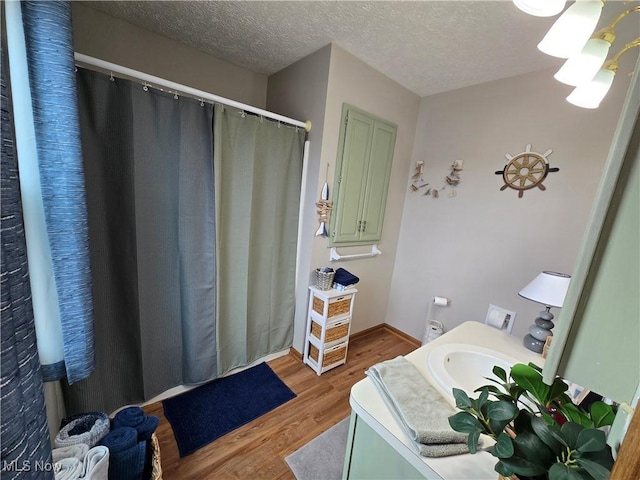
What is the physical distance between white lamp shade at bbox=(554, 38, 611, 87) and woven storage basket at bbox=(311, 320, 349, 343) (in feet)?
5.96

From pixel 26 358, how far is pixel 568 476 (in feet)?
3.67

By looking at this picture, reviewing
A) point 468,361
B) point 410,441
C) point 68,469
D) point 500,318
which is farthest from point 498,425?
point 500,318

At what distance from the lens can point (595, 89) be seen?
2.63ft

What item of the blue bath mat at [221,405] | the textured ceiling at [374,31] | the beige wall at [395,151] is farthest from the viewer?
the beige wall at [395,151]

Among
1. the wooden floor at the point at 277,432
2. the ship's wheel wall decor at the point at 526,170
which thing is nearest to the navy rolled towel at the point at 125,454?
the wooden floor at the point at 277,432

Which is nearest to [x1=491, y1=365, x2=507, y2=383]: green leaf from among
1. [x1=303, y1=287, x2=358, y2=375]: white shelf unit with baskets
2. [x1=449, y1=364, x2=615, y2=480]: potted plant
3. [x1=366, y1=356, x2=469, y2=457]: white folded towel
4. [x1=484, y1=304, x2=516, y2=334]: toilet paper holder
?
[x1=449, y1=364, x2=615, y2=480]: potted plant

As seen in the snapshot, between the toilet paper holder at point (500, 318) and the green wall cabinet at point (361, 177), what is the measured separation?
3.57ft

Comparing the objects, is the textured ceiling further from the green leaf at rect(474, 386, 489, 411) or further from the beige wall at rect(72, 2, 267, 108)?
the green leaf at rect(474, 386, 489, 411)

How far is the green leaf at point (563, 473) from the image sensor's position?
39 centimetres

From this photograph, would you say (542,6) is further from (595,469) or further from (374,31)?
(374,31)

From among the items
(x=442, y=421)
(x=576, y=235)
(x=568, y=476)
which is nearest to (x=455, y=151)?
(x=576, y=235)

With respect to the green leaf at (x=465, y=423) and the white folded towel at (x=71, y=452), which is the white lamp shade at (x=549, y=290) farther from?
the white folded towel at (x=71, y=452)

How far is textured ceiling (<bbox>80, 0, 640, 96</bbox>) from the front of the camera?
4.42 feet

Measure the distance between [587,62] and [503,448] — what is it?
102cm
